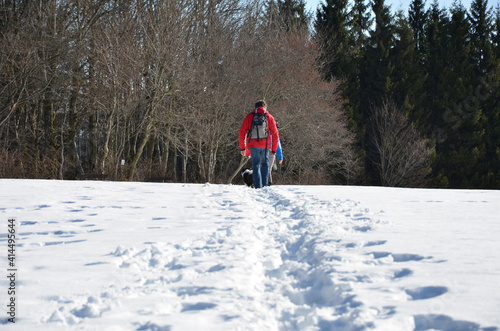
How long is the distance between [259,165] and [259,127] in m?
0.85

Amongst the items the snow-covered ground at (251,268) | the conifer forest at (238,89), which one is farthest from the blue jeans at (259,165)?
the conifer forest at (238,89)

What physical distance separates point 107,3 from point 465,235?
20110 mm

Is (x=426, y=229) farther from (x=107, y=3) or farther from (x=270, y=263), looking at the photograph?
(x=107, y=3)

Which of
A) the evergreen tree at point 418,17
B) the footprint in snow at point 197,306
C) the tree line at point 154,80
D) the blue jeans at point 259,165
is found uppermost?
the evergreen tree at point 418,17

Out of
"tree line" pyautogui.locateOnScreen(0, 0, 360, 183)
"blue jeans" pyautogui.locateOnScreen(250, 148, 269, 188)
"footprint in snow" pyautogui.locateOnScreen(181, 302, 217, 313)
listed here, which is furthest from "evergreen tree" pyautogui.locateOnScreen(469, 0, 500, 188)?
"footprint in snow" pyautogui.locateOnScreen(181, 302, 217, 313)

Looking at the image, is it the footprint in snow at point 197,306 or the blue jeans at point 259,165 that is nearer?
the footprint in snow at point 197,306

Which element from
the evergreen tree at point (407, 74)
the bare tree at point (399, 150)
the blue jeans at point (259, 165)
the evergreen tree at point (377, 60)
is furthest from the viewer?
the evergreen tree at point (377, 60)

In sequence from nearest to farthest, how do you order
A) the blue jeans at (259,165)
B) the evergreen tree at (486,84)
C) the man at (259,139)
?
the man at (259,139), the blue jeans at (259,165), the evergreen tree at (486,84)

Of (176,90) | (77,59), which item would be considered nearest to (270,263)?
(176,90)

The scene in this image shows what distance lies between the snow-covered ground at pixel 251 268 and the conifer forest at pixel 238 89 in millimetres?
10882

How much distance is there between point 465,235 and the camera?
4.01 metres

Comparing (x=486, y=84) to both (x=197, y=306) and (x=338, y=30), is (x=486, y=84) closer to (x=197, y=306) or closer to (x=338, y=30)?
(x=338, y=30)

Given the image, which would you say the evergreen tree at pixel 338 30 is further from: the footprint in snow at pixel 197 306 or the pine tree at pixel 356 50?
the footprint in snow at pixel 197 306

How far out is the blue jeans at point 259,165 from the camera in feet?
28.8
